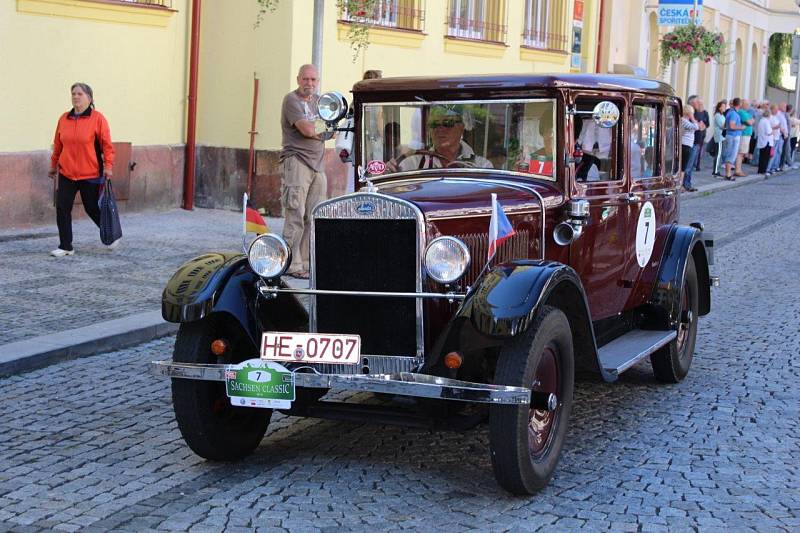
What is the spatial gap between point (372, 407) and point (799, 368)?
12.1ft

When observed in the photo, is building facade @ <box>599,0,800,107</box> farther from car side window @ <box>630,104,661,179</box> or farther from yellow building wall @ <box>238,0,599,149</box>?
car side window @ <box>630,104,661,179</box>

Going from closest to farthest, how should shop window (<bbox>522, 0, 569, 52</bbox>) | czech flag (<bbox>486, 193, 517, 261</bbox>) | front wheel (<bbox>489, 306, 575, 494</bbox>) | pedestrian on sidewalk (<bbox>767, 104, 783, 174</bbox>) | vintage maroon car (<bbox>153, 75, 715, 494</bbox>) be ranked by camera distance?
front wheel (<bbox>489, 306, 575, 494</bbox>), vintage maroon car (<bbox>153, 75, 715, 494</bbox>), czech flag (<bbox>486, 193, 517, 261</bbox>), shop window (<bbox>522, 0, 569, 52</bbox>), pedestrian on sidewalk (<bbox>767, 104, 783, 174</bbox>)

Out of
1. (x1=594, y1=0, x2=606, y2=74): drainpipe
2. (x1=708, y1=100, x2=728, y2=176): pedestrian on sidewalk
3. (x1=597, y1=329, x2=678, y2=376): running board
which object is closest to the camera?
(x1=597, y1=329, x2=678, y2=376): running board

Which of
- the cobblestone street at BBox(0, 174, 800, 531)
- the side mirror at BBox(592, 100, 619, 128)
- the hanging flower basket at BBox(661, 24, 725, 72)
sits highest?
the hanging flower basket at BBox(661, 24, 725, 72)

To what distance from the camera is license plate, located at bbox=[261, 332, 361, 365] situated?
5.23 metres

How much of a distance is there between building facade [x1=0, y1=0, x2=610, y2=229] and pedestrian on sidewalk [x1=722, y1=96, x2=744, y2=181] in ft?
38.8

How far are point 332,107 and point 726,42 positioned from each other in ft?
111

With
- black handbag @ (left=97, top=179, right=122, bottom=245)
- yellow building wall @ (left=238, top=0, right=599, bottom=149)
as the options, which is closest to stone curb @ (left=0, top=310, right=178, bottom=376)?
black handbag @ (left=97, top=179, right=122, bottom=245)

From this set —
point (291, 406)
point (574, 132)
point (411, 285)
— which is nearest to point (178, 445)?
point (291, 406)

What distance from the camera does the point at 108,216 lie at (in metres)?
11.0

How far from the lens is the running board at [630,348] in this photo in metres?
6.23

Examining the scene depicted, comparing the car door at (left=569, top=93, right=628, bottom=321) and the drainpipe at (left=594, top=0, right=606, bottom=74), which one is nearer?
the car door at (left=569, top=93, right=628, bottom=321)

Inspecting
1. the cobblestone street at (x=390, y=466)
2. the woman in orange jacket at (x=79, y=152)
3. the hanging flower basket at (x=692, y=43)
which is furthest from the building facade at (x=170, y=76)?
the hanging flower basket at (x=692, y=43)

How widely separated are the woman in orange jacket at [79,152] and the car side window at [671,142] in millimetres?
5313
